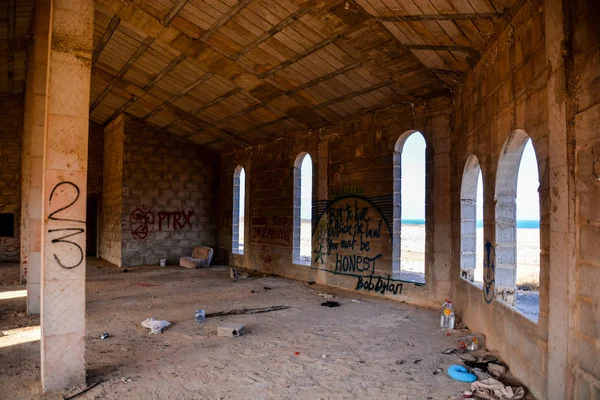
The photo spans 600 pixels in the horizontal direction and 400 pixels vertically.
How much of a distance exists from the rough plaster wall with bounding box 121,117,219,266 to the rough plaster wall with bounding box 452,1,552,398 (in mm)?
10311

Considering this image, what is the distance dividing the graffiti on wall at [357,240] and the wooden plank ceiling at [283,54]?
2.11 meters

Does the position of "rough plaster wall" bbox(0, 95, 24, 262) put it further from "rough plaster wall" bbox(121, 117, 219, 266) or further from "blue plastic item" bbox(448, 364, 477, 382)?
"blue plastic item" bbox(448, 364, 477, 382)

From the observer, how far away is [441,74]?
6.90 metres

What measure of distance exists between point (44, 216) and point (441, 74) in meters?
6.11

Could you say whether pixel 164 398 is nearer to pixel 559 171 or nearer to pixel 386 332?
pixel 386 332

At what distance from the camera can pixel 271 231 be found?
483 inches

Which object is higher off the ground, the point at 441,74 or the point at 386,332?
the point at 441,74

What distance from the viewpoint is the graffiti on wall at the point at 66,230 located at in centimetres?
405

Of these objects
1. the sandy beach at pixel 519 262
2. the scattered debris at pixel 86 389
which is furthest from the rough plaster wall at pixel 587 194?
the sandy beach at pixel 519 262

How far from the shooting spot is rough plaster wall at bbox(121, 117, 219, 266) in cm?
1359

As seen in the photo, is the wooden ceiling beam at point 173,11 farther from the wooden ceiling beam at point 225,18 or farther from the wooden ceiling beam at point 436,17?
the wooden ceiling beam at point 436,17

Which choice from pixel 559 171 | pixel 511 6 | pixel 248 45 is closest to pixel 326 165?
pixel 248 45

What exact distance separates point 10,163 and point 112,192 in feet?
13.2

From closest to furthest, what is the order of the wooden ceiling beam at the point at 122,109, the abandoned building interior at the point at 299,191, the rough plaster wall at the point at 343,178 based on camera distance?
the abandoned building interior at the point at 299,191, the rough plaster wall at the point at 343,178, the wooden ceiling beam at the point at 122,109
